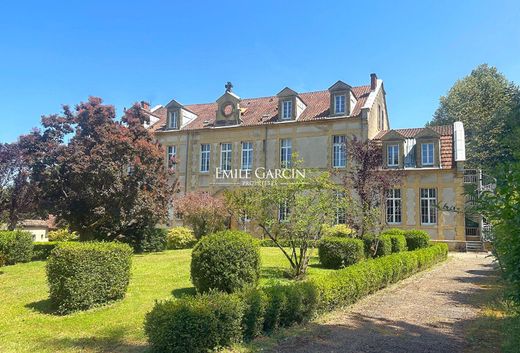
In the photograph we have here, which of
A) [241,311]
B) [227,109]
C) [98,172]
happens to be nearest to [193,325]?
[241,311]

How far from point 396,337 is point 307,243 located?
4838mm

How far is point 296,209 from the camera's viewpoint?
444 inches

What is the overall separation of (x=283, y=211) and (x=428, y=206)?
15888 mm

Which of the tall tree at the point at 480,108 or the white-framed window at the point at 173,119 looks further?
the tall tree at the point at 480,108

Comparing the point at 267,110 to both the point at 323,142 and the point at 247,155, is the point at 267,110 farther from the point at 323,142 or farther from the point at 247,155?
the point at 323,142

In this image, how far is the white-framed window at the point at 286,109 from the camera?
93.6 feet

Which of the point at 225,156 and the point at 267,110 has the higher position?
the point at 267,110

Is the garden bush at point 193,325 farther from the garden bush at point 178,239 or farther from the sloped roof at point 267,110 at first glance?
the sloped roof at point 267,110

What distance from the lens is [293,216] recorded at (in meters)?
11.3

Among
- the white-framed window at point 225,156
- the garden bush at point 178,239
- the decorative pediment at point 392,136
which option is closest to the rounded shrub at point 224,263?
the garden bush at point 178,239

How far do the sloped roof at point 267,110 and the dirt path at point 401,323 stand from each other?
17.1 m

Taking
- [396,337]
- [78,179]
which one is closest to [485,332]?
[396,337]

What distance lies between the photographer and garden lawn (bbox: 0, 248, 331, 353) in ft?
20.3

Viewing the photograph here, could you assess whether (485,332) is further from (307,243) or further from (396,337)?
(307,243)
